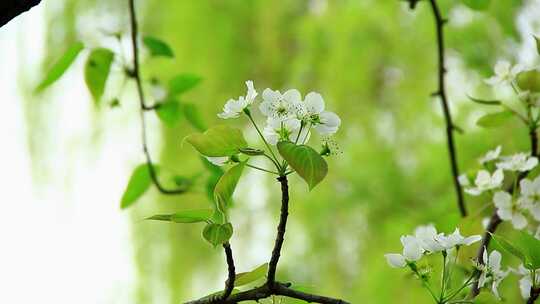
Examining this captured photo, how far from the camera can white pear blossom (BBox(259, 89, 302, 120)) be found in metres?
0.37

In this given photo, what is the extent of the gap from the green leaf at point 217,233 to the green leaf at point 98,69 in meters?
0.35

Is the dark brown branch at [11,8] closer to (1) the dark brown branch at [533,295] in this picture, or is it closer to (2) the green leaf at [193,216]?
(2) the green leaf at [193,216]

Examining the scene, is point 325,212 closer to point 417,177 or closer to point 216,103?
point 417,177

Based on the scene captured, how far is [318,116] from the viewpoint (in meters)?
0.38

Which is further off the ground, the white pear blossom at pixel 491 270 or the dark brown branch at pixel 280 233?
Answer: the dark brown branch at pixel 280 233

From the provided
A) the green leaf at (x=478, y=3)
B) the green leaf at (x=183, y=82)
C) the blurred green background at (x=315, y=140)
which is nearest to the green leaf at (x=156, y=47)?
the green leaf at (x=183, y=82)

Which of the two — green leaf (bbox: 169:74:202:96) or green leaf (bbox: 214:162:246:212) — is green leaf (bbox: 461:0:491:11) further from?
green leaf (bbox: 214:162:246:212)

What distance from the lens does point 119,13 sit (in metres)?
2.88

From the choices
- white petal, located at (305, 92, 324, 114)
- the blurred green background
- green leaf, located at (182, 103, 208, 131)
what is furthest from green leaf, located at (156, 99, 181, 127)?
the blurred green background

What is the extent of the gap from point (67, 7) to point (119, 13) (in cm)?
20

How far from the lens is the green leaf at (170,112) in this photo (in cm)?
73

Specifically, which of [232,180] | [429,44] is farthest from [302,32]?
[232,180]

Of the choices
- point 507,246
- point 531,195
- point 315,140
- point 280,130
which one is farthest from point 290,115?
point 315,140

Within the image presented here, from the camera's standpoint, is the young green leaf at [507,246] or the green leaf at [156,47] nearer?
the young green leaf at [507,246]
